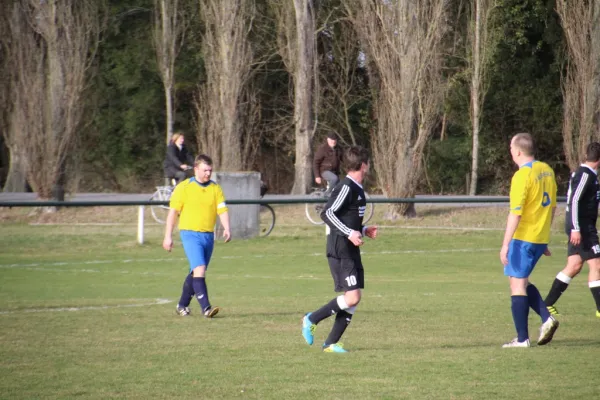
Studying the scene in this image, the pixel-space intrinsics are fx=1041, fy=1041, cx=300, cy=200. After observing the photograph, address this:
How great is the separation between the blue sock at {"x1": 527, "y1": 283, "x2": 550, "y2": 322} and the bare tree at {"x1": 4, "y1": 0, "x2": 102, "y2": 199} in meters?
22.5

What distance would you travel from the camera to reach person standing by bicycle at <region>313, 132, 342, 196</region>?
72.7 feet

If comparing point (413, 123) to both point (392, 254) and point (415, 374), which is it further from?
point (415, 374)

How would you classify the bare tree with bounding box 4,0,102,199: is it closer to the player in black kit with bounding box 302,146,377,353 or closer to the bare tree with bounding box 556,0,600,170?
the bare tree with bounding box 556,0,600,170

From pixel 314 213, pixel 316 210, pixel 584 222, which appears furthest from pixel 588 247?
pixel 314 213

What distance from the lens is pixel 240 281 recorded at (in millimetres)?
16141

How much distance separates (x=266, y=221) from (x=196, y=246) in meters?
15.0

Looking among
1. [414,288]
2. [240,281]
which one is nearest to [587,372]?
[414,288]

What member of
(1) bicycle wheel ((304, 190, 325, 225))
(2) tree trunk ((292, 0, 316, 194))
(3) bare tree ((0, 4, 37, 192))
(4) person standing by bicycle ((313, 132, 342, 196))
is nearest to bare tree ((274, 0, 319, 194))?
(2) tree trunk ((292, 0, 316, 194))

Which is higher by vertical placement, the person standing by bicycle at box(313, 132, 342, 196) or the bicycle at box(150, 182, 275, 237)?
the person standing by bicycle at box(313, 132, 342, 196)

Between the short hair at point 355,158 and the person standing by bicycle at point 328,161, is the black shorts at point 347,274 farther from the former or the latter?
the person standing by bicycle at point 328,161

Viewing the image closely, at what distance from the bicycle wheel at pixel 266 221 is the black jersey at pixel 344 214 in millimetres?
15013

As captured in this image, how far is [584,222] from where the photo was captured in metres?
11.1

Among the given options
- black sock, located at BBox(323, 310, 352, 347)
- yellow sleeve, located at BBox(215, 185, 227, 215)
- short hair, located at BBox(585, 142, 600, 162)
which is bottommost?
black sock, located at BBox(323, 310, 352, 347)

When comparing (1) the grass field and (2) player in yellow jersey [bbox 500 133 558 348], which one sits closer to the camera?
(1) the grass field
